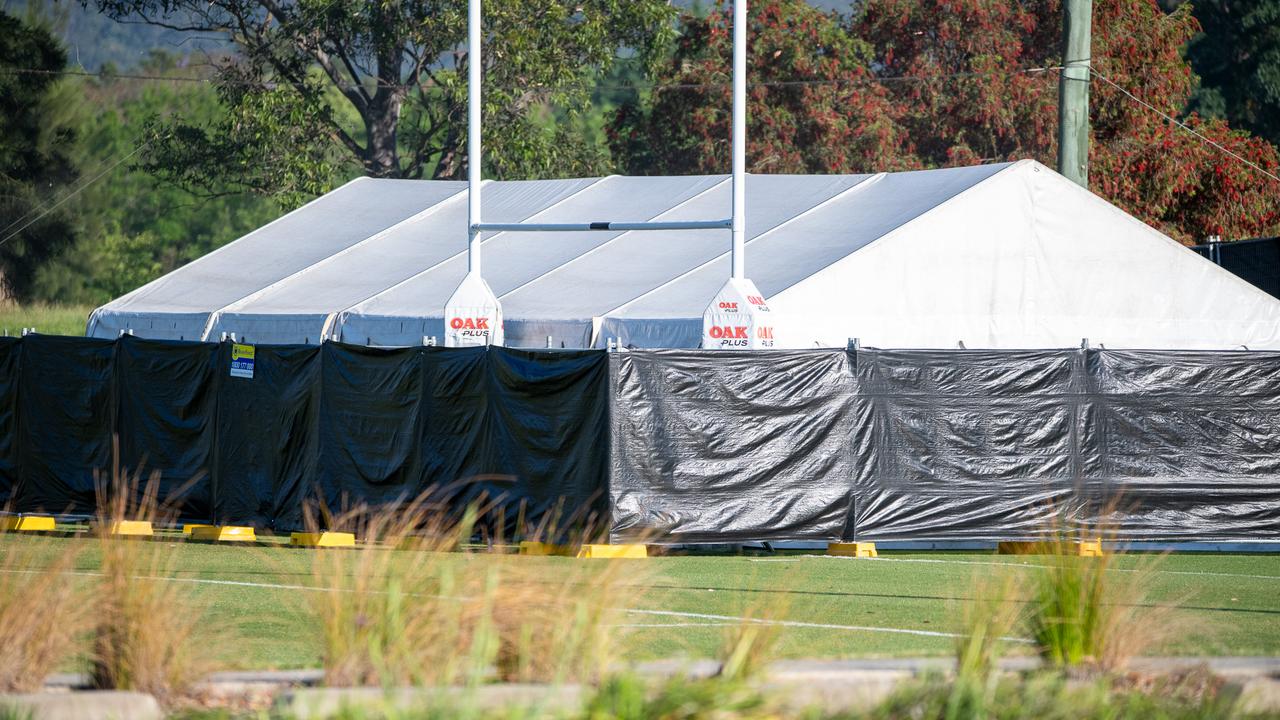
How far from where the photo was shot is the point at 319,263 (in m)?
24.9

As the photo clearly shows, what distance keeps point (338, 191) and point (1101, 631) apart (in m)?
22.6

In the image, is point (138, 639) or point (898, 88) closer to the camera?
point (138, 639)

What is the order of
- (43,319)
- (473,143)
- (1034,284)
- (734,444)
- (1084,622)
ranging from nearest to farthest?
1. (1084,622)
2. (734,444)
3. (473,143)
4. (1034,284)
5. (43,319)

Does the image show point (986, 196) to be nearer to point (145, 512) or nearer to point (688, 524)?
point (688, 524)

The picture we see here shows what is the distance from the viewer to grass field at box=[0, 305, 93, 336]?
176ft

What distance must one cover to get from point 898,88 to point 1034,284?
2482 centimetres

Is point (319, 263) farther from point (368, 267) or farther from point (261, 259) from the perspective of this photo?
point (261, 259)

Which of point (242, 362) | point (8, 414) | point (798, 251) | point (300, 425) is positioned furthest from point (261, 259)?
point (300, 425)

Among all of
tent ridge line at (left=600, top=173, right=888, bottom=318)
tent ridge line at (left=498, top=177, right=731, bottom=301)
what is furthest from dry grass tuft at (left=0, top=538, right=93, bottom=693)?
tent ridge line at (left=498, top=177, right=731, bottom=301)

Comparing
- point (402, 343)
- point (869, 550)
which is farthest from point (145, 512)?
point (869, 550)

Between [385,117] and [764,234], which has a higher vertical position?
[385,117]

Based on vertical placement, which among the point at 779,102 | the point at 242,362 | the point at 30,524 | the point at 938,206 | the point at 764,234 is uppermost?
the point at 779,102

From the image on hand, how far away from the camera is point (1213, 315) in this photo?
21594 millimetres

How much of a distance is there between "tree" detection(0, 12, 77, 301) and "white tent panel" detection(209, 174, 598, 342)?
3232cm
